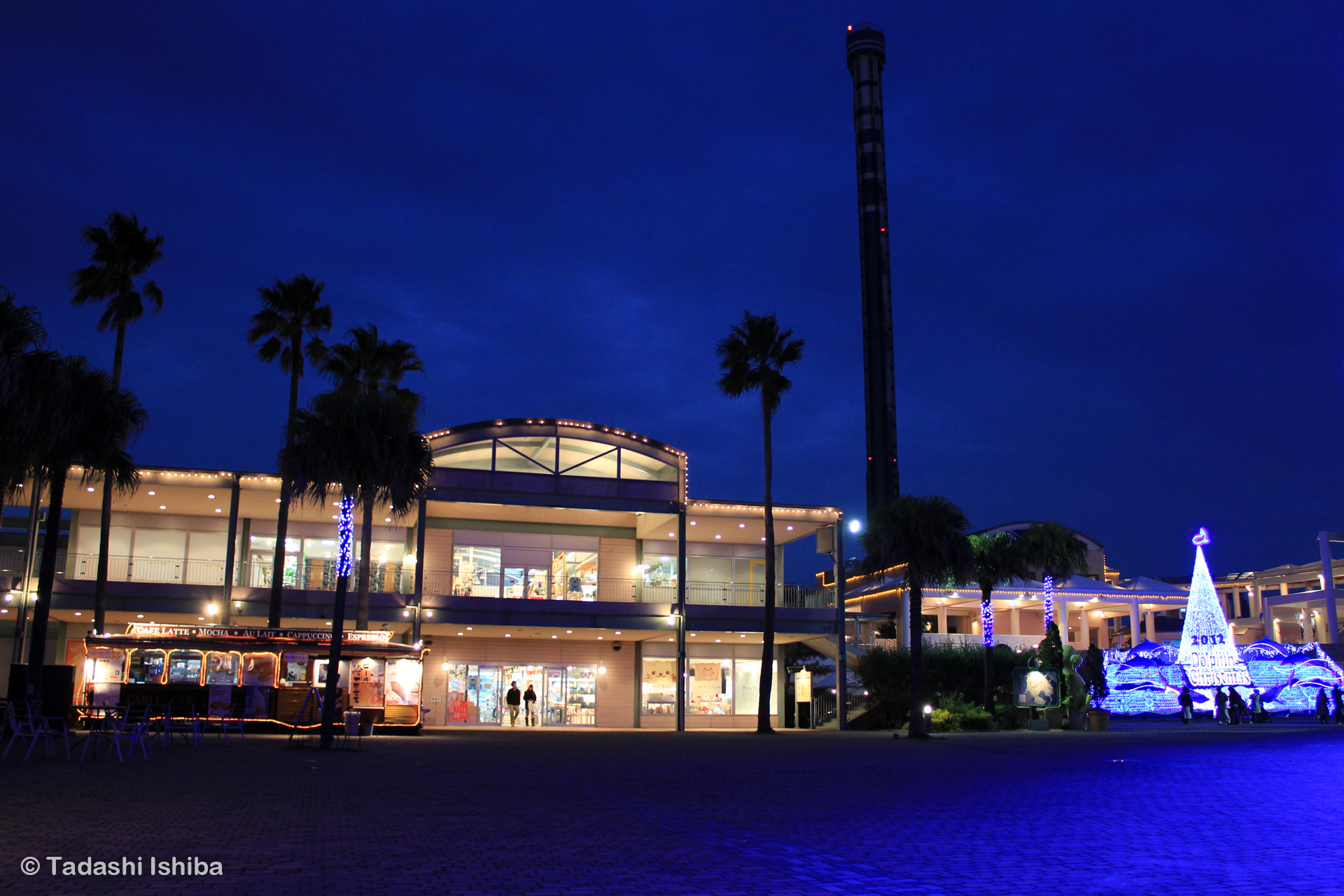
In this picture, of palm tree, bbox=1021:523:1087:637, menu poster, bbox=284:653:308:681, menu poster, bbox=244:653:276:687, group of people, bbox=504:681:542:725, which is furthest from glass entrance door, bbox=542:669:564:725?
palm tree, bbox=1021:523:1087:637

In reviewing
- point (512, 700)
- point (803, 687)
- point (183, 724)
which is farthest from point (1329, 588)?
point (183, 724)

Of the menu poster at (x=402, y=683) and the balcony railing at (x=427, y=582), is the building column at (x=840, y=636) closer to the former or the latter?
the balcony railing at (x=427, y=582)

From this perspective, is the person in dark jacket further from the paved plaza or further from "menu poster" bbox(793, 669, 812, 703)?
the paved plaza

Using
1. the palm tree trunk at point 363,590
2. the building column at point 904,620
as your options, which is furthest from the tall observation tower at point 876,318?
the palm tree trunk at point 363,590

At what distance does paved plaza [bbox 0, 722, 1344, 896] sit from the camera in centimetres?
681

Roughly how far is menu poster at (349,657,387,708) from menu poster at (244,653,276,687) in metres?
2.01

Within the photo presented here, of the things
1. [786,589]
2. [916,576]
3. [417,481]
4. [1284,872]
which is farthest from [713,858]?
[786,589]

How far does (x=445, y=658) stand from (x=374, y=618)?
4.75 m

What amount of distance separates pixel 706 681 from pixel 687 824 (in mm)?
29572

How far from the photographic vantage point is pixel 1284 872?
7098 mm

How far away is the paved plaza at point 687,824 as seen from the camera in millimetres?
6809

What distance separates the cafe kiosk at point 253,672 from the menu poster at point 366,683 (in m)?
0.02

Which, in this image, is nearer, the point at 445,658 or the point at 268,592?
the point at 268,592

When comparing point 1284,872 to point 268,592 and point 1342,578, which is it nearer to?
point 268,592
